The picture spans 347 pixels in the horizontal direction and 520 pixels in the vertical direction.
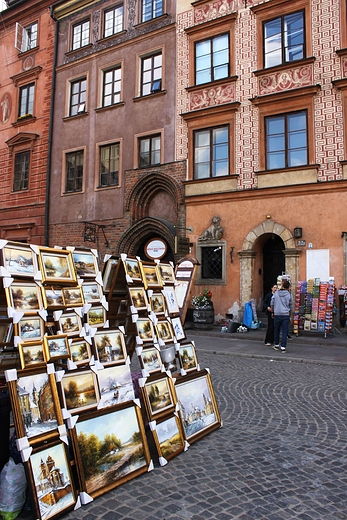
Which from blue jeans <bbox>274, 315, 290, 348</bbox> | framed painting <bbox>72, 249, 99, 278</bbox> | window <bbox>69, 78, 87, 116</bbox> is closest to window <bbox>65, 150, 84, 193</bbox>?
window <bbox>69, 78, 87, 116</bbox>

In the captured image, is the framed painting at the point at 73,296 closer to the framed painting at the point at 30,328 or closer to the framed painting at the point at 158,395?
the framed painting at the point at 30,328

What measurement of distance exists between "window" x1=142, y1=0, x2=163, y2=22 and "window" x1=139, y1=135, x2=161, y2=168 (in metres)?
5.22

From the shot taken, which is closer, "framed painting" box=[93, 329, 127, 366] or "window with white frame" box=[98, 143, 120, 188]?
"framed painting" box=[93, 329, 127, 366]

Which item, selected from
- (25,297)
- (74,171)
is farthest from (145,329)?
(74,171)

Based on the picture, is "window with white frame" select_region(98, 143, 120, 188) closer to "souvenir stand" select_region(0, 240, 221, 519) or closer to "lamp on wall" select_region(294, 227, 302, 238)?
"lamp on wall" select_region(294, 227, 302, 238)

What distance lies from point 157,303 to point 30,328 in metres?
1.70

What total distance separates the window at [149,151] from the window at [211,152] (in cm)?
174

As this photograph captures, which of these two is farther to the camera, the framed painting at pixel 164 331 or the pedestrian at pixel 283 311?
the pedestrian at pixel 283 311

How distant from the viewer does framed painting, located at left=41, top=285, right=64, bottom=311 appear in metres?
3.72

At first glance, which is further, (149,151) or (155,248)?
(149,151)

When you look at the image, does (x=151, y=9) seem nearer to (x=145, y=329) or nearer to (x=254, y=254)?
(x=254, y=254)

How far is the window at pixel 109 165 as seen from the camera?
17.9m

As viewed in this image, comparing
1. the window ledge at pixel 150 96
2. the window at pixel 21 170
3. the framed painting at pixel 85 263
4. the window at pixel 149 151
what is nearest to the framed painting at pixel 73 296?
the framed painting at pixel 85 263

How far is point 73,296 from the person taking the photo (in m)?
4.02
